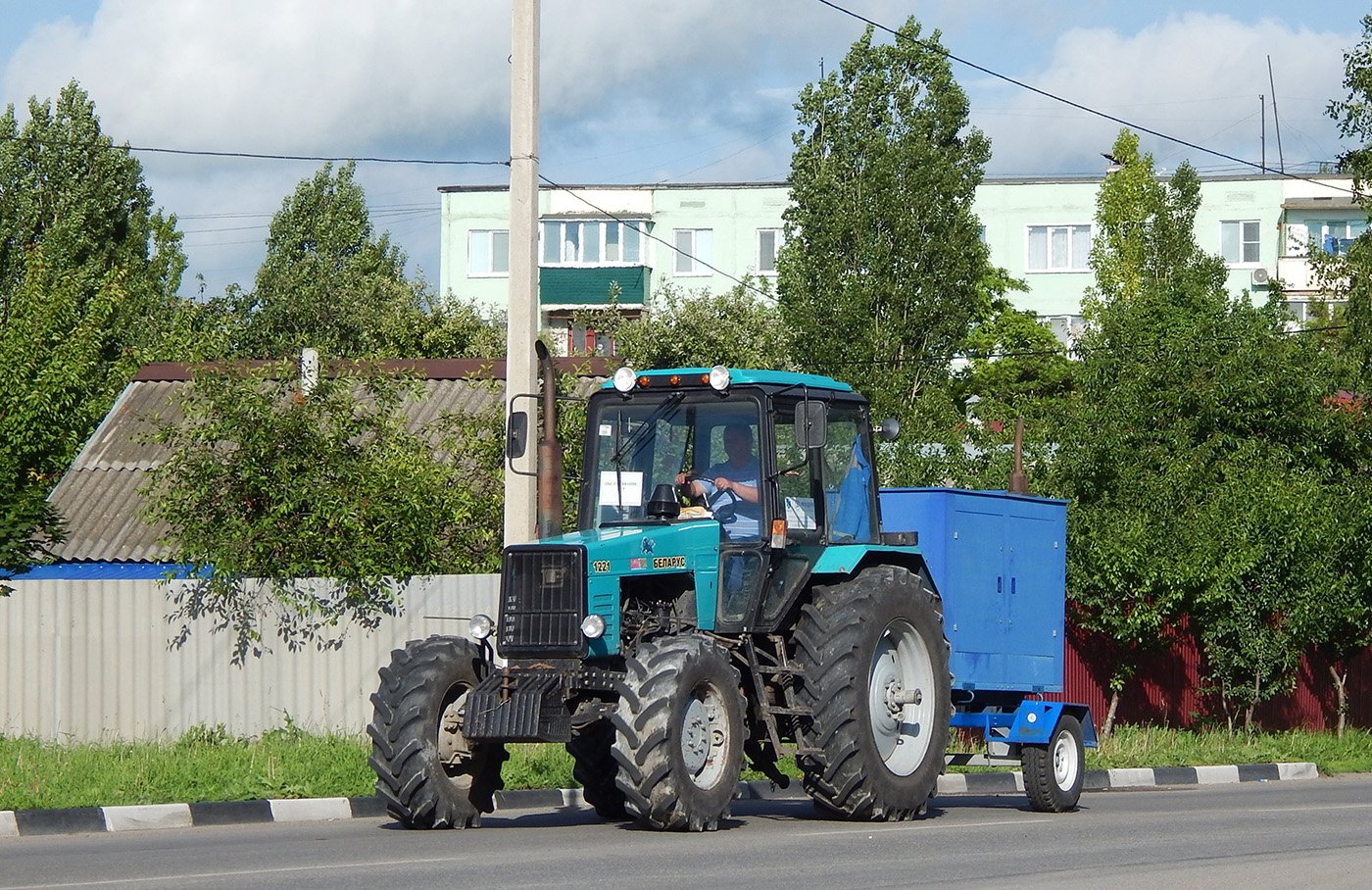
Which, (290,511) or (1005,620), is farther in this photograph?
(290,511)

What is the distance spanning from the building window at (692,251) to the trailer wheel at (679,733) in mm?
55869

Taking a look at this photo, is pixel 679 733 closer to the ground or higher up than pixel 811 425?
closer to the ground

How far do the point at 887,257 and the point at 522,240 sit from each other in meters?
30.0

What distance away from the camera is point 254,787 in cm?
1394

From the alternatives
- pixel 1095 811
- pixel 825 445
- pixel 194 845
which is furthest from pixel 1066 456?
pixel 194 845

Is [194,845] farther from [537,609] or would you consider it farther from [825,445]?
[825,445]

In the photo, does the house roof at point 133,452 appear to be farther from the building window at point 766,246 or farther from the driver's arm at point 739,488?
the building window at point 766,246

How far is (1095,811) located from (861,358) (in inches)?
1202

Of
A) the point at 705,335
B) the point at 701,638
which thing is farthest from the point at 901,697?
the point at 705,335

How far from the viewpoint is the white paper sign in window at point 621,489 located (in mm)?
12828

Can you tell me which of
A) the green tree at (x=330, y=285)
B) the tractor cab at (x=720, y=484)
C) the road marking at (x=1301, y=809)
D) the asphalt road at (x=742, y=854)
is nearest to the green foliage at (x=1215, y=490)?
the road marking at (x=1301, y=809)

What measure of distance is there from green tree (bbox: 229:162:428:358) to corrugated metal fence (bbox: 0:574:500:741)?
26.6 metres

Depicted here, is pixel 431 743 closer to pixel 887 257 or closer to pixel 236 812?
pixel 236 812

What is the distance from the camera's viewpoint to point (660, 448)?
1288cm
